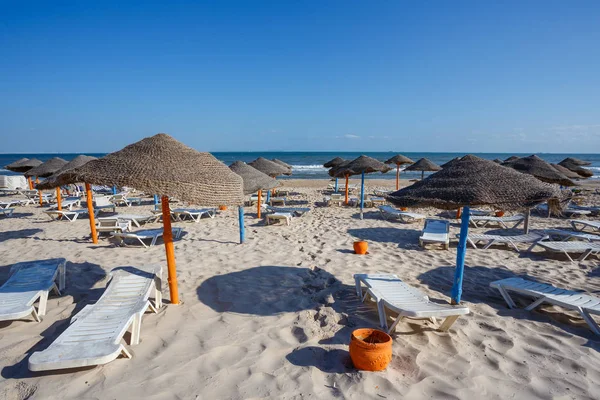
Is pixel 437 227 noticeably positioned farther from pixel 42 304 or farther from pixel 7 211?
pixel 7 211

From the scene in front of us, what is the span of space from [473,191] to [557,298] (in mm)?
1617

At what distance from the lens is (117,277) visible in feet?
12.2

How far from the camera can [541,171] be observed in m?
6.74

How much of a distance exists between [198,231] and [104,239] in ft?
6.38

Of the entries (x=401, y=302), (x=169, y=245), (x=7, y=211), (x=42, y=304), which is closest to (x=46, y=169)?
(x=7, y=211)

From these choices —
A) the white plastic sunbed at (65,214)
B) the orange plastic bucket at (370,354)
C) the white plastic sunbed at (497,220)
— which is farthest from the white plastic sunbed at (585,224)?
the white plastic sunbed at (65,214)

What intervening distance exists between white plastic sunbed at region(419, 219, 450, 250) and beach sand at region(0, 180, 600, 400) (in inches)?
17.8

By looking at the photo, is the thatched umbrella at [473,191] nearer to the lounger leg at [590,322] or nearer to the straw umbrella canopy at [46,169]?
the lounger leg at [590,322]

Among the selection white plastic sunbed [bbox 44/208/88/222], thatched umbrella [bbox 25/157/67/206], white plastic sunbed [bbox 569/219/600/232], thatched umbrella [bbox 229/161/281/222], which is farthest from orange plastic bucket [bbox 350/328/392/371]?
thatched umbrella [bbox 25/157/67/206]

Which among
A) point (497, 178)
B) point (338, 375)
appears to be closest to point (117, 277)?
point (338, 375)

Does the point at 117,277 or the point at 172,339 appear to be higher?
the point at 117,277

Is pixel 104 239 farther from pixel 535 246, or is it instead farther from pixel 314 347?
pixel 535 246

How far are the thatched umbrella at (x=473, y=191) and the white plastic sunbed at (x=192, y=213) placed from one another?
6392 millimetres

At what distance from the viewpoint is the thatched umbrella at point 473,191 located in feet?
9.91
